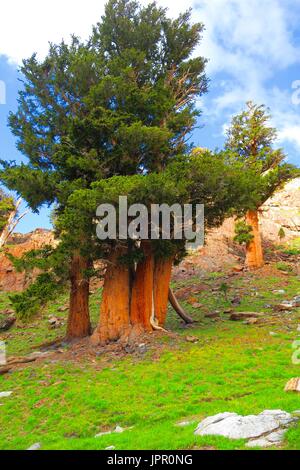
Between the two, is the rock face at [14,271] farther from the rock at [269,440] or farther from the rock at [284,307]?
the rock at [269,440]

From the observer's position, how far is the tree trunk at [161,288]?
15.4 metres

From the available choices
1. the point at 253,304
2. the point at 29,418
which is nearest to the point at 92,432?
the point at 29,418

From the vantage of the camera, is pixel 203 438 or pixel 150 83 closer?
pixel 203 438

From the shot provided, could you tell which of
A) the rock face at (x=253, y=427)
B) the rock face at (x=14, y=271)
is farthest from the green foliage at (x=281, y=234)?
the rock face at (x=253, y=427)

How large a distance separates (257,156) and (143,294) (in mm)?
14588

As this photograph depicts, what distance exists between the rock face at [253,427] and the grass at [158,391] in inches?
7.2

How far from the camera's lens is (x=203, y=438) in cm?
575

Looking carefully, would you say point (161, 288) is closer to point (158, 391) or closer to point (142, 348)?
point (142, 348)

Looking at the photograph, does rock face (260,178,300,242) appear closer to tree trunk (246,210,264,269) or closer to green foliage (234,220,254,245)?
tree trunk (246,210,264,269)

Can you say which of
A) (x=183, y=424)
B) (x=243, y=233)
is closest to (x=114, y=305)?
(x=183, y=424)

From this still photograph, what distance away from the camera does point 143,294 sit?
14.7 metres

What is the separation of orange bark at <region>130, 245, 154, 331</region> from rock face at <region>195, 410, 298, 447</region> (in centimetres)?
811
